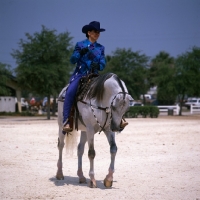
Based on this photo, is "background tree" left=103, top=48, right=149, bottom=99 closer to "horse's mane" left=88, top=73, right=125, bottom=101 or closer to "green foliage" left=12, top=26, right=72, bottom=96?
"green foliage" left=12, top=26, right=72, bottom=96

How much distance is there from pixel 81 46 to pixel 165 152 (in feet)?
18.7

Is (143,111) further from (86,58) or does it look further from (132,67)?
(86,58)

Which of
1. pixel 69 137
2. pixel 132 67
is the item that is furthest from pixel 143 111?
pixel 69 137

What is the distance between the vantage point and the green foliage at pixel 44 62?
38.1 m

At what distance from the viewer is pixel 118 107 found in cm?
783

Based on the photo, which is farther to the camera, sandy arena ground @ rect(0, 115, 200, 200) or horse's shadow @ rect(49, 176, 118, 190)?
horse's shadow @ rect(49, 176, 118, 190)

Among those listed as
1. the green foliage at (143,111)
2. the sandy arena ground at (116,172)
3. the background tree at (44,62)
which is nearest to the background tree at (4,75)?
the background tree at (44,62)

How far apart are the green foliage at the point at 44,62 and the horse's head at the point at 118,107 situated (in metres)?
30.2

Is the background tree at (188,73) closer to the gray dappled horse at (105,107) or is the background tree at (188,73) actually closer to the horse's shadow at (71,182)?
the horse's shadow at (71,182)

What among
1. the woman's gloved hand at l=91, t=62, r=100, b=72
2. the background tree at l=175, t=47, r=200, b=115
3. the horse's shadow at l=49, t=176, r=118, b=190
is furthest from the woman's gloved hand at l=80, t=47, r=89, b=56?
the background tree at l=175, t=47, r=200, b=115

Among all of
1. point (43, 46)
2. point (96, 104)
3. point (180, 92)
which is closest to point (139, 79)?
point (180, 92)

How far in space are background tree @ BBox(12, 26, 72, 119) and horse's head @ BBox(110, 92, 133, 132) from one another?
3016cm

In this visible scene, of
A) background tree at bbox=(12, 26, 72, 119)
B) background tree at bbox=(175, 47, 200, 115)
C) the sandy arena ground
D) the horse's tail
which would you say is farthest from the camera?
background tree at bbox=(175, 47, 200, 115)

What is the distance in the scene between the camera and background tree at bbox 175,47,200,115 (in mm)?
47312
